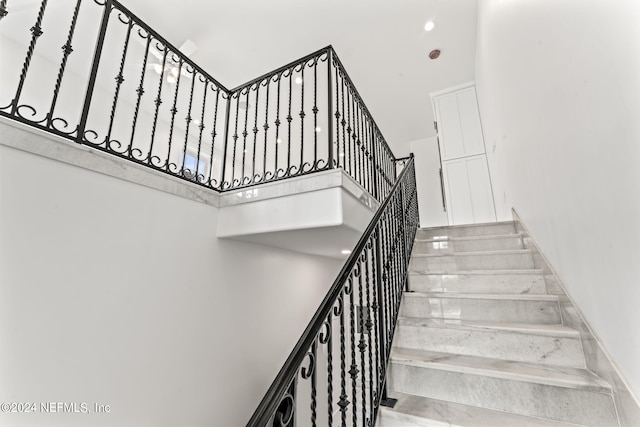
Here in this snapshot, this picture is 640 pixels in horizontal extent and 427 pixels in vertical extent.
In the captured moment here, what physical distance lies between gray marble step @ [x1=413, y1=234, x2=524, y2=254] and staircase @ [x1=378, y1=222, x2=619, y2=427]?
36 cm

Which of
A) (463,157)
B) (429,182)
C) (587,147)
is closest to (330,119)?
(587,147)

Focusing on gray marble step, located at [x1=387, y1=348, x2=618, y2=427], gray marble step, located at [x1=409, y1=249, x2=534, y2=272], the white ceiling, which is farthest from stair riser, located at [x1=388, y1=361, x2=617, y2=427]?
the white ceiling

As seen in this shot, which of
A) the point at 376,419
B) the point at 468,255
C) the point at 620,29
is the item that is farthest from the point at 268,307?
the point at 620,29

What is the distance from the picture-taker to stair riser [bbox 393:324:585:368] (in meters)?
1.45

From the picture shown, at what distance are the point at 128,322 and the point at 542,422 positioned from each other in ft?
7.49

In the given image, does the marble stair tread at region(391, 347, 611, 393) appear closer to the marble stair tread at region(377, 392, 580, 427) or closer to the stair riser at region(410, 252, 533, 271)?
the marble stair tread at region(377, 392, 580, 427)

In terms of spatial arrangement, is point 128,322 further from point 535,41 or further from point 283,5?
point 283,5

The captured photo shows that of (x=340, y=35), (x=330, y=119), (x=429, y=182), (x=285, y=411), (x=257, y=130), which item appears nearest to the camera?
(x=285, y=411)

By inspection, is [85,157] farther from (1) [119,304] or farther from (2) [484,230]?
(2) [484,230]

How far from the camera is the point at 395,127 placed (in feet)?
20.1

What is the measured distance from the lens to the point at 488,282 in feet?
6.84

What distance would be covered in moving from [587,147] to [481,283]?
3.97 feet

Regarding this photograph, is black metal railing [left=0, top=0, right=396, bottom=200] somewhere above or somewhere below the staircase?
above

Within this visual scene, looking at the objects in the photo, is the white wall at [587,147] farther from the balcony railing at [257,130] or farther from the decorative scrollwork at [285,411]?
the decorative scrollwork at [285,411]
